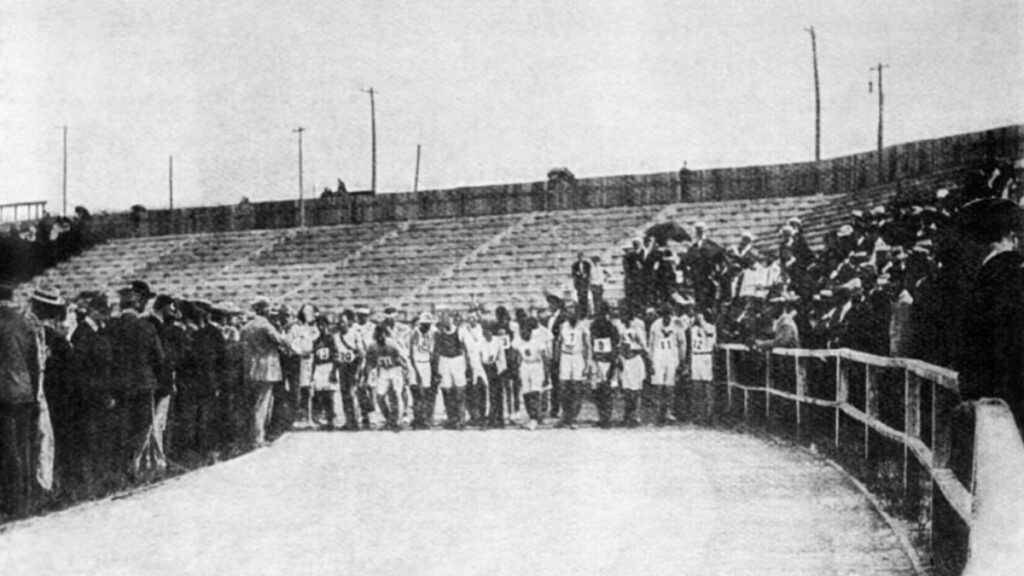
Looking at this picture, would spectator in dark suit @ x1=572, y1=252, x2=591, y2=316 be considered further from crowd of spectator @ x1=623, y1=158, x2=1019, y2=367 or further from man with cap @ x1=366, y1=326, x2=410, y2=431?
man with cap @ x1=366, y1=326, x2=410, y2=431

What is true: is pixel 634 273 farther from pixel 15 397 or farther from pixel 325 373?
pixel 15 397

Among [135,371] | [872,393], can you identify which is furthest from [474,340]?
[872,393]

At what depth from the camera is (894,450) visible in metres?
8.80

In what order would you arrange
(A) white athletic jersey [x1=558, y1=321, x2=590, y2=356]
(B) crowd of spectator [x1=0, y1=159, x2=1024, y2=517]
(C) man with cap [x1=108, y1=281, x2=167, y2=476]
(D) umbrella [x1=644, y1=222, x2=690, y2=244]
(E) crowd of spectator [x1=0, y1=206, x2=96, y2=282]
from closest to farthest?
(B) crowd of spectator [x1=0, y1=159, x2=1024, y2=517]
(C) man with cap [x1=108, y1=281, x2=167, y2=476]
(A) white athletic jersey [x1=558, y1=321, x2=590, y2=356]
(D) umbrella [x1=644, y1=222, x2=690, y2=244]
(E) crowd of spectator [x1=0, y1=206, x2=96, y2=282]

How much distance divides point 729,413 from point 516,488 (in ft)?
21.3

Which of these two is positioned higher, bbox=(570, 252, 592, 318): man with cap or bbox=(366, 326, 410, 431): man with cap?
bbox=(570, 252, 592, 318): man with cap

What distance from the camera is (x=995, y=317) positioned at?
4.14 meters

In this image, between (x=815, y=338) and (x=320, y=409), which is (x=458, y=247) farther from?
(x=815, y=338)

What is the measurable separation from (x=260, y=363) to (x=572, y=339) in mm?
3778

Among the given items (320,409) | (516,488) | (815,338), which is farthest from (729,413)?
(516,488)

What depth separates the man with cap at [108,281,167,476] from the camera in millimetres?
10250

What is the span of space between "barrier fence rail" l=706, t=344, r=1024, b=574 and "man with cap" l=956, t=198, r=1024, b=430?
18 centimetres

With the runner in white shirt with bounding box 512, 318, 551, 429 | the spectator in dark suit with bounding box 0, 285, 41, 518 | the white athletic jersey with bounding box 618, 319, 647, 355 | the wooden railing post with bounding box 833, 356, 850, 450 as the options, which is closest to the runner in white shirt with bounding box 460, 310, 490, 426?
the runner in white shirt with bounding box 512, 318, 551, 429

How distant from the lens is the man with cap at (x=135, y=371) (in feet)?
33.6
